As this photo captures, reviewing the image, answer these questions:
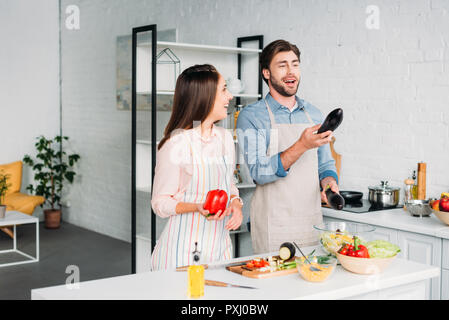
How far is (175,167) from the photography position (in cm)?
245

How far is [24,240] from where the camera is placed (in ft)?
22.3

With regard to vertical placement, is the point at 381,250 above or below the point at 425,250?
above

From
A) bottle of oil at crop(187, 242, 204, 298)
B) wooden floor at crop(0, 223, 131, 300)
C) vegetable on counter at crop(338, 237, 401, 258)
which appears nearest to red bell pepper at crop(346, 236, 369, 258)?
vegetable on counter at crop(338, 237, 401, 258)

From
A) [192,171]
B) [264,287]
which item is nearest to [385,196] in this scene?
[192,171]

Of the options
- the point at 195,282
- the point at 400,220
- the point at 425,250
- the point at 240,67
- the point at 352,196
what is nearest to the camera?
the point at 195,282

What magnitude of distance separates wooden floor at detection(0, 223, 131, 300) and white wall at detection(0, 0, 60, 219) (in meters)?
1.10

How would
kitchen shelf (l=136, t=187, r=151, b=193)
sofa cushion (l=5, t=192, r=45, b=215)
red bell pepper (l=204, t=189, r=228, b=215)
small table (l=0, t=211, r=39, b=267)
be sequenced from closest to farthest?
red bell pepper (l=204, t=189, r=228, b=215) → kitchen shelf (l=136, t=187, r=151, b=193) → small table (l=0, t=211, r=39, b=267) → sofa cushion (l=5, t=192, r=45, b=215)

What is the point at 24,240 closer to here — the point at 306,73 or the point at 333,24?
the point at 306,73

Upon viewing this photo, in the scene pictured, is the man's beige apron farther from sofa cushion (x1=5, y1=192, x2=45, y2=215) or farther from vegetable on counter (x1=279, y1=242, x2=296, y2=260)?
sofa cushion (x1=5, y1=192, x2=45, y2=215)

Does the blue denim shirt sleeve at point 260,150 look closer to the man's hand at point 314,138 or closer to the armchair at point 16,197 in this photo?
the man's hand at point 314,138

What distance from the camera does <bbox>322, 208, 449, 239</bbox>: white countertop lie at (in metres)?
3.12

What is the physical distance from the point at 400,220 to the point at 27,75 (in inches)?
238

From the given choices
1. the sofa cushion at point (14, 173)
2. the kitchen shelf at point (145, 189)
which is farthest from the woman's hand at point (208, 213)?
the sofa cushion at point (14, 173)

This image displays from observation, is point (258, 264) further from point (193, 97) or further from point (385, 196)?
point (385, 196)
